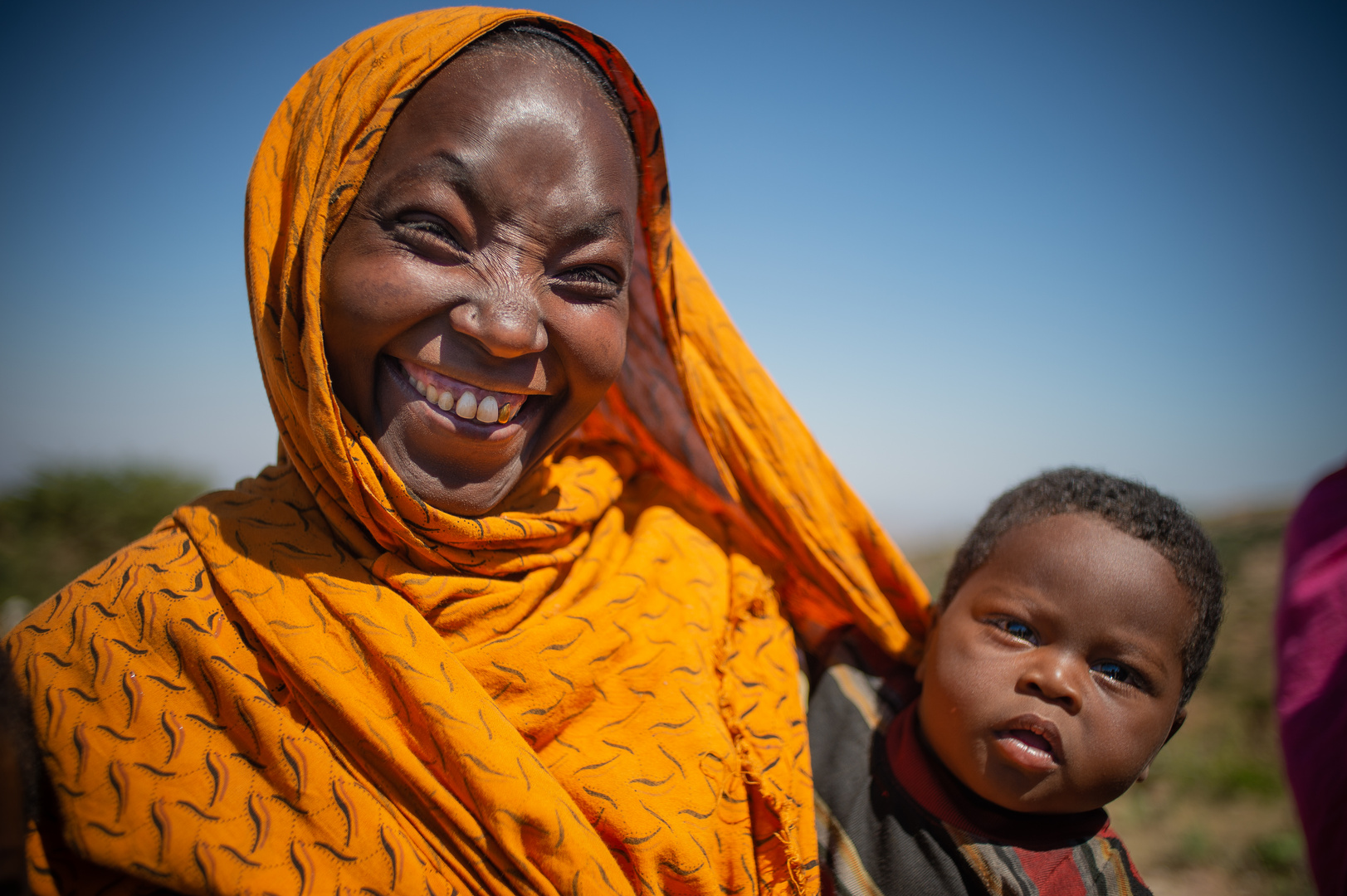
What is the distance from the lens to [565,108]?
1548 millimetres

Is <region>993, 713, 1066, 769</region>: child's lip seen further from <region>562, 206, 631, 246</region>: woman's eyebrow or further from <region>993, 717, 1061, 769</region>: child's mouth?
<region>562, 206, 631, 246</region>: woman's eyebrow

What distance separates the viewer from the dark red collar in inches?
63.5

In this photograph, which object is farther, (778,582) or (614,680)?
(778,582)

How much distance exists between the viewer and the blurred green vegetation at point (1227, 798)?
11.3 feet

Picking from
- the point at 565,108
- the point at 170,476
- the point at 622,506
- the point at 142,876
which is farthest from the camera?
the point at 170,476

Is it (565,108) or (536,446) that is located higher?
(565,108)

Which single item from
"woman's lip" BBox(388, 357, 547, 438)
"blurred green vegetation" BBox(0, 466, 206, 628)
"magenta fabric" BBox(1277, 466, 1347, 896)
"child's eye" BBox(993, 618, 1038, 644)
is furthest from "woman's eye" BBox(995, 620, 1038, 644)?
"blurred green vegetation" BBox(0, 466, 206, 628)

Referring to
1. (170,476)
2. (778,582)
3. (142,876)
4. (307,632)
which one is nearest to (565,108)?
(307,632)

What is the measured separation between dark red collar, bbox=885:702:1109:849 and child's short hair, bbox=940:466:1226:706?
46 cm

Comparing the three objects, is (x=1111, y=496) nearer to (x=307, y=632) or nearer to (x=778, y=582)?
(x=778, y=582)

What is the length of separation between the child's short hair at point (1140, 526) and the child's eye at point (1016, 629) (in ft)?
0.63

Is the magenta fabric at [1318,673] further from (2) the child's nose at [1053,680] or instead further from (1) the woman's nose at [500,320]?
(1) the woman's nose at [500,320]

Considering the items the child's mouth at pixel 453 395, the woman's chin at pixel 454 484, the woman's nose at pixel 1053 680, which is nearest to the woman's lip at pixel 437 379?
the child's mouth at pixel 453 395

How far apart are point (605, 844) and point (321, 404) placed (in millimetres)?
1032
